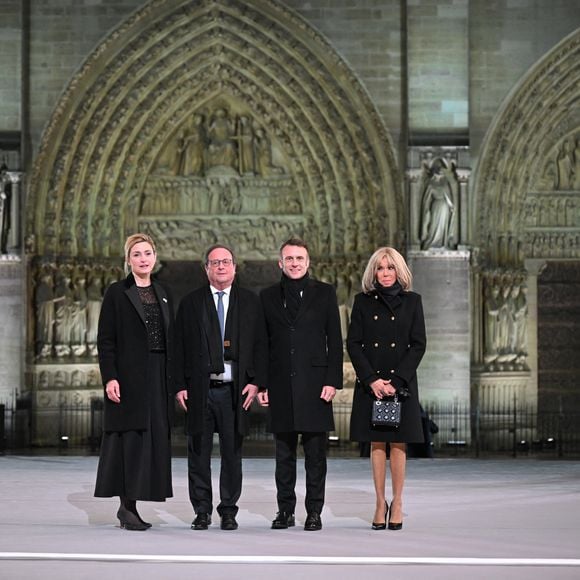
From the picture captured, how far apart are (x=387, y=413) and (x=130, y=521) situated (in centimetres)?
152

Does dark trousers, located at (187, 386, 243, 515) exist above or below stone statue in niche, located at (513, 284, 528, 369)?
below

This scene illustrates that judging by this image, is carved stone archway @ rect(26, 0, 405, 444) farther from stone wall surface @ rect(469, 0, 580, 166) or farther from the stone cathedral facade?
stone wall surface @ rect(469, 0, 580, 166)

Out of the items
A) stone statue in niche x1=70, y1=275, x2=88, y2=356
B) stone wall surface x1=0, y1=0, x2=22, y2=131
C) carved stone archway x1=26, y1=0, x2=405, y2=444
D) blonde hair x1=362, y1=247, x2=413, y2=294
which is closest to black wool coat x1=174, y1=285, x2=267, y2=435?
blonde hair x1=362, y1=247, x2=413, y2=294

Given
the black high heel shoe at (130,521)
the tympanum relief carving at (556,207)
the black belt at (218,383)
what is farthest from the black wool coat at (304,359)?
the tympanum relief carving at (556,207)

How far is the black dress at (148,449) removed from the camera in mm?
8492

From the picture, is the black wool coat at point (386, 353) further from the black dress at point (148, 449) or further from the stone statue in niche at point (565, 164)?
the stone statue in niche at point (565, 164)

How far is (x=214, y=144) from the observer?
21016mm

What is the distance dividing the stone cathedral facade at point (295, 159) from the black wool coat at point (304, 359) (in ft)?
35.1

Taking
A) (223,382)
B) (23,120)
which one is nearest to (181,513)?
(223,382)

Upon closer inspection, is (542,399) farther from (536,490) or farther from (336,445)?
(536,490)

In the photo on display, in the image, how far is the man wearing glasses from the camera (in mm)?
8648

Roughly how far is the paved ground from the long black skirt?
217 millimetres

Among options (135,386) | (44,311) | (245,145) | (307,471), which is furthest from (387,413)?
(245,145)

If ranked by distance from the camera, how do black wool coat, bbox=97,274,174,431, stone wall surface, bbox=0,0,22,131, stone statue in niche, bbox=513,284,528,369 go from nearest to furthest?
black wool coat, bbox=97,274,174,431
stone wall surface, bbox=0,0,22,131
stone statue in niche, bbox=513,284,528,369
